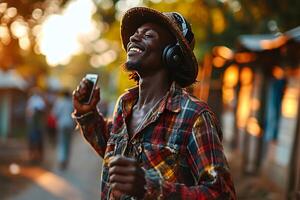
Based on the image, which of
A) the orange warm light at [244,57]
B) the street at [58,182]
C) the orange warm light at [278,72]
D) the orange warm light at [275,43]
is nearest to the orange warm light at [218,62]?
the orange warm light at [244,57]

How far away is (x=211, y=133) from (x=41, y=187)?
9.24 metres

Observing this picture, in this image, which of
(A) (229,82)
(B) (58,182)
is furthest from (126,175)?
(A) (229,82)

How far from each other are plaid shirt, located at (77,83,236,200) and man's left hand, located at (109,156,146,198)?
6 centimetres

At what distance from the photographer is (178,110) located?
7.51 feet

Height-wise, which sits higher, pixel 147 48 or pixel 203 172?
pixel 147 48

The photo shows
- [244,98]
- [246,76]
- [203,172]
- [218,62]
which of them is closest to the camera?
[203,172]

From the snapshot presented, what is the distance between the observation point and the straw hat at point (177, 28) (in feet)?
7.89

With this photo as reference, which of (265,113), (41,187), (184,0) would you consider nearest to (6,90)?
(184,0)

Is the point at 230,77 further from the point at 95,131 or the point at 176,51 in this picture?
the point at 176,51

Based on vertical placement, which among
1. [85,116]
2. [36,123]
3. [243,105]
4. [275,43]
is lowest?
[85,116]

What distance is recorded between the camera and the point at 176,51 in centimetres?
242

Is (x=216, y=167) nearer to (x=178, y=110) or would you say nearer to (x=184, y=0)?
(x=178, y=110)

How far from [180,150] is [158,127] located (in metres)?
0.14

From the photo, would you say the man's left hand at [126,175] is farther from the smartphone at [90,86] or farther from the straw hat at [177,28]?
the smartphone at [90,86]
